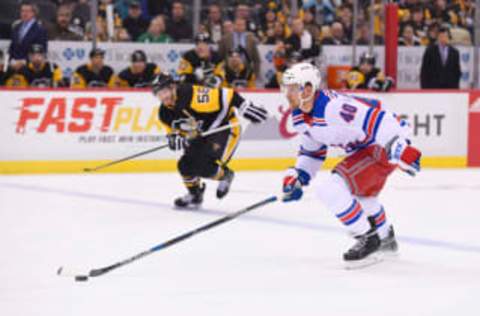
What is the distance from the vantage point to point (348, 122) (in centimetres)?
445

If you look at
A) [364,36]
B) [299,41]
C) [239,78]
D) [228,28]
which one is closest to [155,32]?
[228,28]

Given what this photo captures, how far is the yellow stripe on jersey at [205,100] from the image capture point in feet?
22.1

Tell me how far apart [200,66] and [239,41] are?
0.60 metres

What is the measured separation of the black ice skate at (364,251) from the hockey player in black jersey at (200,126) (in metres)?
2.32

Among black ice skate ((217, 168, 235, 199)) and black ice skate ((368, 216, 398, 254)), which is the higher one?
black ice skate ((368, 216, 398, 254))

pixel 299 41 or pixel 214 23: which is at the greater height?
pixel 214 23

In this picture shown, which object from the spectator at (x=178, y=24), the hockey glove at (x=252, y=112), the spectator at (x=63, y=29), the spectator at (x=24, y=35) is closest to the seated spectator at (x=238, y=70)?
the spectator at (x=178, y=24)

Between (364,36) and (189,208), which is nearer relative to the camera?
(189,208)

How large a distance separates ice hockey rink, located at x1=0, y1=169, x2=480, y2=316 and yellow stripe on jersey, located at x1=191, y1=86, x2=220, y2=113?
72 cm

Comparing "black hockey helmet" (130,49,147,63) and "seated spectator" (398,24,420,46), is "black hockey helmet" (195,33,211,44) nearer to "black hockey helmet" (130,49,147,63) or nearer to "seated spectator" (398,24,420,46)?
"black hockey helmet" (130,49,147,63)

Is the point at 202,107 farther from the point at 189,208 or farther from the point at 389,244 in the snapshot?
the point at 389,244

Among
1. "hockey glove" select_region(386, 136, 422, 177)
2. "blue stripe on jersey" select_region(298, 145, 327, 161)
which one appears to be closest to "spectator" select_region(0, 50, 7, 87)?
"blue stripe on jersey" select_region(298, 145, 327, 161)

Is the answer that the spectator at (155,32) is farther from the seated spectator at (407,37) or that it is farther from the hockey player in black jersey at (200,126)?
the hockey player in black jersey at (200,126)

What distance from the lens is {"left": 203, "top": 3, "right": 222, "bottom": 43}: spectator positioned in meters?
10.0
